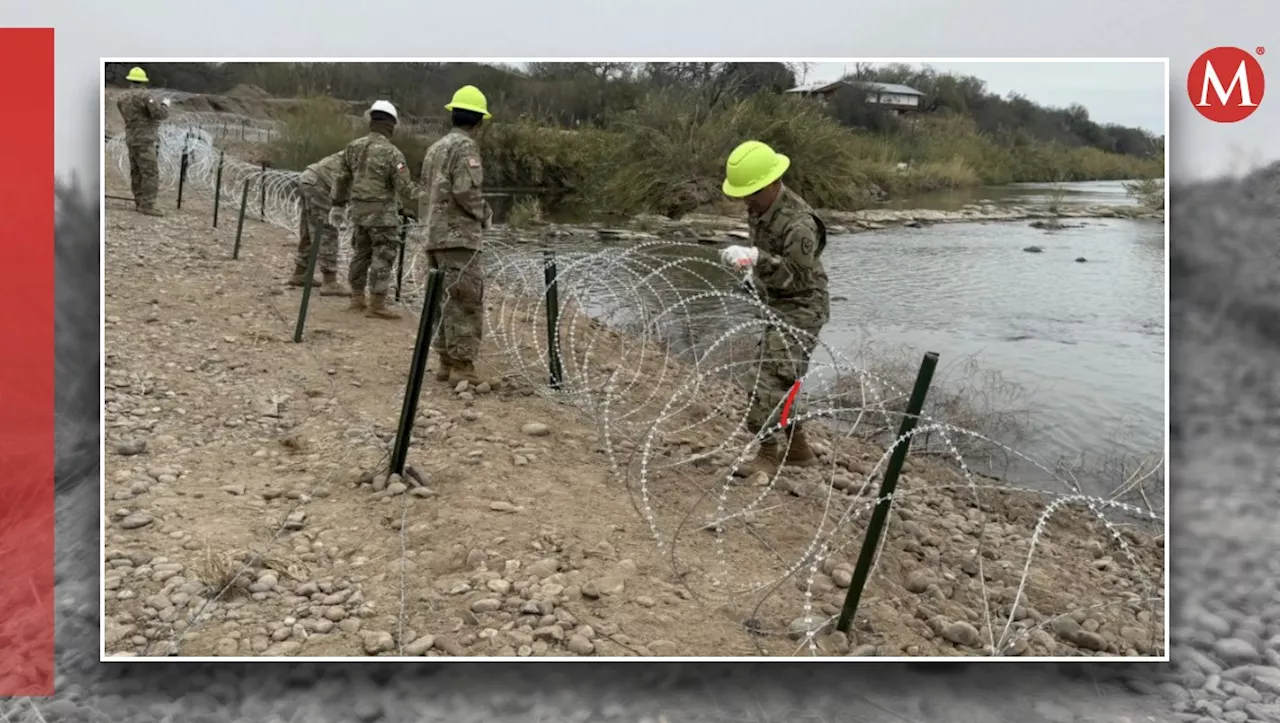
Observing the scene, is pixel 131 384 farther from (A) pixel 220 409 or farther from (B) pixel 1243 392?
(B) pixel 1243 392

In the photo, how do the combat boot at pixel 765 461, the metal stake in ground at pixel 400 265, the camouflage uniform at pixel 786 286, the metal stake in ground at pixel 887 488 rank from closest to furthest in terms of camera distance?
the metal stake in ground at pixel 887 488 < the camouflage uniform at pixel 786 286 < the combat boot at pixel 765 461 < the metal stake in ground at pixel 400 265

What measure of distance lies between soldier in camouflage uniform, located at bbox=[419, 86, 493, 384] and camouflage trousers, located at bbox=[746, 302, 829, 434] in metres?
1.61

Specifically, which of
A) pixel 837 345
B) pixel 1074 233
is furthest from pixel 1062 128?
pixel 837 345

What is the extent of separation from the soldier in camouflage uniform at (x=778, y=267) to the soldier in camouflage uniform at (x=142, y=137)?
2.22 m

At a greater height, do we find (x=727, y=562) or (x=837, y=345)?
(x=837, y=345)

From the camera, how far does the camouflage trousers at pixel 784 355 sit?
12.4 ft

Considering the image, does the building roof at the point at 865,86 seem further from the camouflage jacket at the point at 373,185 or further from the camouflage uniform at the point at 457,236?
→ the camouflage jacket at the point at 373,185

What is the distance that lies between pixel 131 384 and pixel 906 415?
3203 mm

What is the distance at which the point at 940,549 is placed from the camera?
11.5 ft

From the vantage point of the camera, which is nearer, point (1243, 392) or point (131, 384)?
point (1243, 392)

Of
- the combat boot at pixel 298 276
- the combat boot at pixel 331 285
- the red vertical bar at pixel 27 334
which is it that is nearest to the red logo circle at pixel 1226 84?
the red vertical bar at pixel 27 334

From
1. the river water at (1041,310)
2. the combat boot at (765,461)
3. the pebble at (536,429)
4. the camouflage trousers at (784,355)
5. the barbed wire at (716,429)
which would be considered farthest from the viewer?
the pebble at (536,429)

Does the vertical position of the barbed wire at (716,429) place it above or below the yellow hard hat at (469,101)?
below

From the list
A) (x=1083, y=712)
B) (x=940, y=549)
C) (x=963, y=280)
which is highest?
(x=963, y=280)
